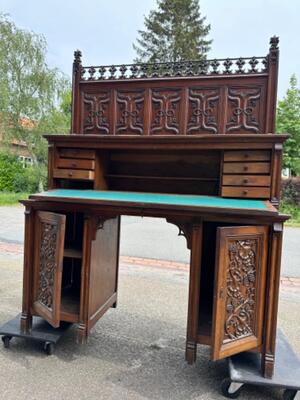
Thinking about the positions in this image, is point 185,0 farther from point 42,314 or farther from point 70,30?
point 42,314

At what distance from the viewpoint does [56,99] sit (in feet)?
42.4

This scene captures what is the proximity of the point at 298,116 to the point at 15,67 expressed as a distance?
10603 mm

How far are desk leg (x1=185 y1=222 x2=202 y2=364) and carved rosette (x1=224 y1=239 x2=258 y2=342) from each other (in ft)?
0.71

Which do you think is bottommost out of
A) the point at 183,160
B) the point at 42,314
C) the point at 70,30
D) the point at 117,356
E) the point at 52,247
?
the point at 117,356

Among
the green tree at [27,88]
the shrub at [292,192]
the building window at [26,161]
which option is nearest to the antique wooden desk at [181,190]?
the shrub at [292,192]

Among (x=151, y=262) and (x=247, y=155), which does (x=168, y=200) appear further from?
(x=151, y=262)

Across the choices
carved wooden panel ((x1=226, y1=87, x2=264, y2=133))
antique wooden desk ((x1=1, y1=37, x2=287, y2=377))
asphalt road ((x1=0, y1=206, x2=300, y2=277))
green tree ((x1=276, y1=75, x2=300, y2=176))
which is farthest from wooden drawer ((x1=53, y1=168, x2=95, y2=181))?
green tree ((x1=276, y1=75, x2=300, y2=176))

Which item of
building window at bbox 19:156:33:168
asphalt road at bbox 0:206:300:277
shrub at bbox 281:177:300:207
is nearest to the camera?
asphalt road at bbox 0:206:300:277

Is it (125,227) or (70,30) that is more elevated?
(70,30)

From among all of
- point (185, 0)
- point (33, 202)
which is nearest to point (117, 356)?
point (33, 202)

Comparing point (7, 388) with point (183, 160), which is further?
point (183, 160)

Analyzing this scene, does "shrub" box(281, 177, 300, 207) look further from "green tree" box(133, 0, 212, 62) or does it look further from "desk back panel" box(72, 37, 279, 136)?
"desk back panel" box(72, 37, 279, 136)

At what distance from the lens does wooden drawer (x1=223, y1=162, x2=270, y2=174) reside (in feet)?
6.72

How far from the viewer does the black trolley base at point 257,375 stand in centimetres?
187
